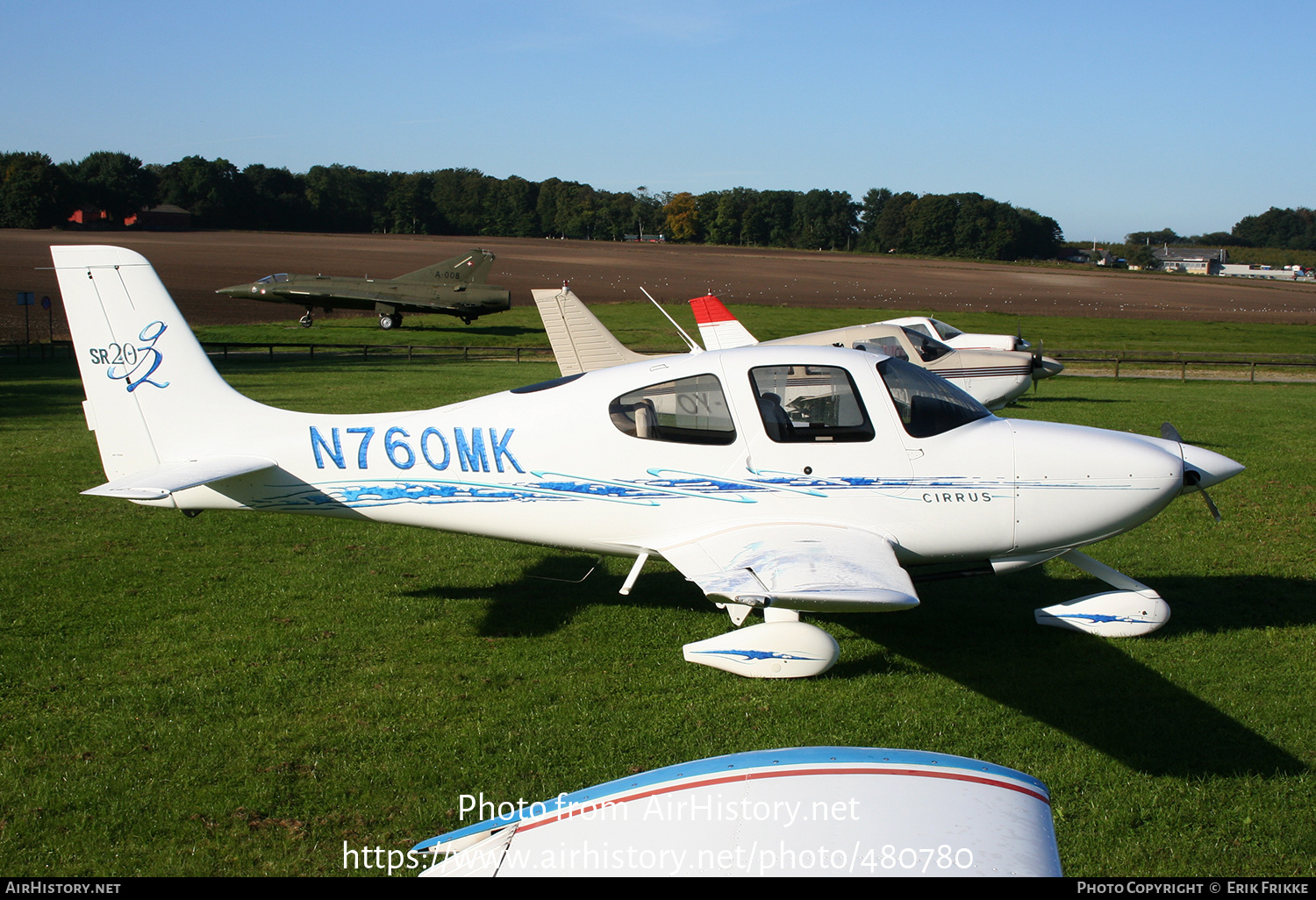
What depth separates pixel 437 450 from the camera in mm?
6641

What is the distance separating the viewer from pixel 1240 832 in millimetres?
4320

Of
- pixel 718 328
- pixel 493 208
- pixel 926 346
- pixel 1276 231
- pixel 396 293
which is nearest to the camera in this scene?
pixel 926 346

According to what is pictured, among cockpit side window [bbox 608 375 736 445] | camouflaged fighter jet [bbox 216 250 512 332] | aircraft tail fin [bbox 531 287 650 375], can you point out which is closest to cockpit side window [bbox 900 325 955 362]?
aircraft tail fin [bbox 531 287 650 375]

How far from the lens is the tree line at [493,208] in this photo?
83062mm

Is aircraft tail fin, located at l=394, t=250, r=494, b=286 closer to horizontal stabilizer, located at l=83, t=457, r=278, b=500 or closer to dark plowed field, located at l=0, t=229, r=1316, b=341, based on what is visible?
dark plowed field, located at l=0, t=229, r=1316, b=341

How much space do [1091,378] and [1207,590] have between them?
24.8 m

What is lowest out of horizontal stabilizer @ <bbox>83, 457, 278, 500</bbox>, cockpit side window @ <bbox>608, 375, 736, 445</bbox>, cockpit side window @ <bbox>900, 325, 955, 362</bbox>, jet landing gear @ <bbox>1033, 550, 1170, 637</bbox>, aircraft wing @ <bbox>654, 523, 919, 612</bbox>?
jet landing gear @ <bbox>1033, 550, 1170, 637</bbox>

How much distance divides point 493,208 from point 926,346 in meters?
102

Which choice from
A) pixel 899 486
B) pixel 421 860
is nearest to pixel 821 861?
pixel 421 860

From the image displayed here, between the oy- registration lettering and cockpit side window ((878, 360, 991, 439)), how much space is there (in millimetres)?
2799

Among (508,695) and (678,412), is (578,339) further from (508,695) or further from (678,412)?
(508,695)

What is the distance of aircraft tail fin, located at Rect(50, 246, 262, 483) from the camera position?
665 cm

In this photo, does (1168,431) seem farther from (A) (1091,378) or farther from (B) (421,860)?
(A) (1091,378)

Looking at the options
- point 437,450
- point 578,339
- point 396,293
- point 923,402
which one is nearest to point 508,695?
point 437,450
